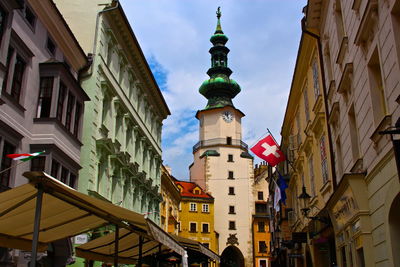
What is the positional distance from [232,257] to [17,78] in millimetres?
61485

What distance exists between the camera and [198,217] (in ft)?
225

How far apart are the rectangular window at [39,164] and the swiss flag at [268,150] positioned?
36.8ft

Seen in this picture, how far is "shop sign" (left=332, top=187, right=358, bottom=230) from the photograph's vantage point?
39.1ft

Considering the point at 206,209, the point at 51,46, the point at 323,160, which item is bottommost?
the point at 323,160

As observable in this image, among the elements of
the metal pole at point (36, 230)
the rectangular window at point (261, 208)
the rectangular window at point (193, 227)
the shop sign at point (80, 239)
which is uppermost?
the rectangular window at point (261, 208)

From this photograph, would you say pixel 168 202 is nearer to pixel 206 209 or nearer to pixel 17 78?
pixel 206 209

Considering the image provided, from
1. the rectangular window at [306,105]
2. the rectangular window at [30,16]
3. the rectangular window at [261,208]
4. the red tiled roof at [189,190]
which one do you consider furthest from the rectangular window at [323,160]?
the rectangular window at [261,208]

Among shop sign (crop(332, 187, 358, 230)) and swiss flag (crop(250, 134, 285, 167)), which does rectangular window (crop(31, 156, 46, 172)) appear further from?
swiss flag (crop(250, 134, 285, 167))

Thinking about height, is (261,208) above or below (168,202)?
above

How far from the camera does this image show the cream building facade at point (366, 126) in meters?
9.35

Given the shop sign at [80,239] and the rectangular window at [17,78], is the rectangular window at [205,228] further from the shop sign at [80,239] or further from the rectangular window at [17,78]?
the rectangular window at [17,78]

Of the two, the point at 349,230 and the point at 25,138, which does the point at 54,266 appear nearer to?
the point at 25,138

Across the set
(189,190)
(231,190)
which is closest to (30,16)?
(189,190)

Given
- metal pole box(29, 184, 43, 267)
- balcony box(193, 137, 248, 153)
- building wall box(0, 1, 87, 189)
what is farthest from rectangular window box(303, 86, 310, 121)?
balcony box(193, 137, 248, 153)
